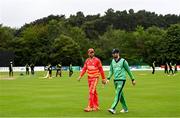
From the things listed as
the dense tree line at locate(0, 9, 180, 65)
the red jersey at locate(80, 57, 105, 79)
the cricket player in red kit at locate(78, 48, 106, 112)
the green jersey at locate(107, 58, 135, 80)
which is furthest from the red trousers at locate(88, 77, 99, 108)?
the dense tree line at locate(0, 9, 180, 65)

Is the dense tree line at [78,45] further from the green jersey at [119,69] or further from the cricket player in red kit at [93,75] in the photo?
the green jersey at [119,69]

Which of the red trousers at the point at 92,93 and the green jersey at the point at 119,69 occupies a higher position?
the green jersey at the point at 119,69

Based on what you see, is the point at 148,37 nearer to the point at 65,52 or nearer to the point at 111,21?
the point at 65,52

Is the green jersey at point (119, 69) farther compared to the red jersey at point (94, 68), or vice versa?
the red jersey at point (94, 68)

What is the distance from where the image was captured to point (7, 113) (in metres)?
15.6

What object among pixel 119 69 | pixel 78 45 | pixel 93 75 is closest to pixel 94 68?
pixel 93 75

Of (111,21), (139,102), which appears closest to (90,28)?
(111,21)

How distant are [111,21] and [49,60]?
205ft

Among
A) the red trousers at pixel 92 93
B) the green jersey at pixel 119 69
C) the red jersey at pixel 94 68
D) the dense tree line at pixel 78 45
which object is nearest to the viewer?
the green jersey at pixel 119 69

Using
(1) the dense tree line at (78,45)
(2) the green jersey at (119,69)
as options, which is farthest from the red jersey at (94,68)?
(1) the dense tree line at (78,45)

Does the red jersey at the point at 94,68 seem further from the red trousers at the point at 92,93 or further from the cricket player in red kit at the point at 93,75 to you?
the red trousers at the point at 92,93

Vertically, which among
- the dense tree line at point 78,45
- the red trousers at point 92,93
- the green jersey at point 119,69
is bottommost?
the red trousers at point 92,93

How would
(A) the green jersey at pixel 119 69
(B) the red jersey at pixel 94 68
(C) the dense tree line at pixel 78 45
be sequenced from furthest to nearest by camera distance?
1. (C) the dense tree line at pixel 78 45
2. (B) the red jersey at pixel 94 68
3. (A) the green jersey at pixel 119 69

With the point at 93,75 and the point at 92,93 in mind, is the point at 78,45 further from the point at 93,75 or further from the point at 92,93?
the point at 92,93
